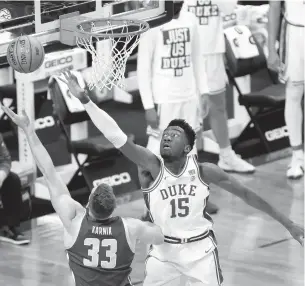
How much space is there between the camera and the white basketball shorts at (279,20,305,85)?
9.98m

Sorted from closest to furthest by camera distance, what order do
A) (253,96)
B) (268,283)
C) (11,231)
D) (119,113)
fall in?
(268,283), (11,231), (253,96), (119,113)

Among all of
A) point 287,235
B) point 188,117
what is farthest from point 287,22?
point 287,235

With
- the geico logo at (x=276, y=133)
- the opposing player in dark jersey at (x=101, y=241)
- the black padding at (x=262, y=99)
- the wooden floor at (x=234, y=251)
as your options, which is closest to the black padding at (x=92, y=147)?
the wooden floor at (x=234, y=251)

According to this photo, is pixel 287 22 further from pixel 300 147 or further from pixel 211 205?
pixel 211 205

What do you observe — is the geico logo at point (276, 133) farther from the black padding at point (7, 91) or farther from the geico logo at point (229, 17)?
the black padding at point (7, 91)

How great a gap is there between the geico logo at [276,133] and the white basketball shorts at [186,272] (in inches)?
188

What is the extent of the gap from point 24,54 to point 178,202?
61.2 inches

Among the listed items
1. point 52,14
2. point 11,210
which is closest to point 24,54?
point 52,14

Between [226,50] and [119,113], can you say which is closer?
[226,50]

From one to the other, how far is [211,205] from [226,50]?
7.13 ft

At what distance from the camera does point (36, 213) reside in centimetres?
930

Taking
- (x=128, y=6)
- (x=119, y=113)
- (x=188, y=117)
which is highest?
(x=128, y=6)

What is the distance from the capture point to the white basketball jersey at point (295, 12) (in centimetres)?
984

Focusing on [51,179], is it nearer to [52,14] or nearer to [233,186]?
[233,186]
